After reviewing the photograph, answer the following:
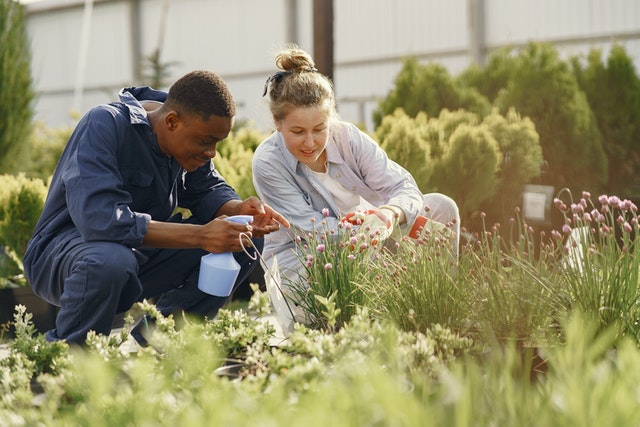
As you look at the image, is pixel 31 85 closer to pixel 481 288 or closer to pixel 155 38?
pixel 481 288

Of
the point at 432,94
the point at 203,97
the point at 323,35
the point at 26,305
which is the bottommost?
the point at 26,305

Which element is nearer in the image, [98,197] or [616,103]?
[98,197]

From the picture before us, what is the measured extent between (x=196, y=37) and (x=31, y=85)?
16147 mm

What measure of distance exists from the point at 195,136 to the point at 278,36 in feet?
63.1

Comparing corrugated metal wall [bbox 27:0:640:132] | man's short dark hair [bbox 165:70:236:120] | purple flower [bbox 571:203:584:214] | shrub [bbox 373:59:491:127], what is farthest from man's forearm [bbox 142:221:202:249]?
corrugated metal wall [bbox 27:0:640:132]

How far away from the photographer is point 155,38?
24.1 meters

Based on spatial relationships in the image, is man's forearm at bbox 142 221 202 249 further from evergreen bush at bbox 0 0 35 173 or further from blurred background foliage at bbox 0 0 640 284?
evergreen bush at bbox 0 0 35 173

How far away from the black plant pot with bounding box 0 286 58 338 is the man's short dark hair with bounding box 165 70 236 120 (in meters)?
2.02

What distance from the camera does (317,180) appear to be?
13.4 feet

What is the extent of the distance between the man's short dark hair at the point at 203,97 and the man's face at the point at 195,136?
0.03 metres

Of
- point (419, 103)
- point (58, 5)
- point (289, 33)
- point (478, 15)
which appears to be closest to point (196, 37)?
point (289, 33)

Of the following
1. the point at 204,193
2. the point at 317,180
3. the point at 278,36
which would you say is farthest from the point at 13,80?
the point at 278,36

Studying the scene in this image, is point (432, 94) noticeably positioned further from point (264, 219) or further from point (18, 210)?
point (264, 219)

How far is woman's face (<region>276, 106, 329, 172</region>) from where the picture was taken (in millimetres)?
3789
